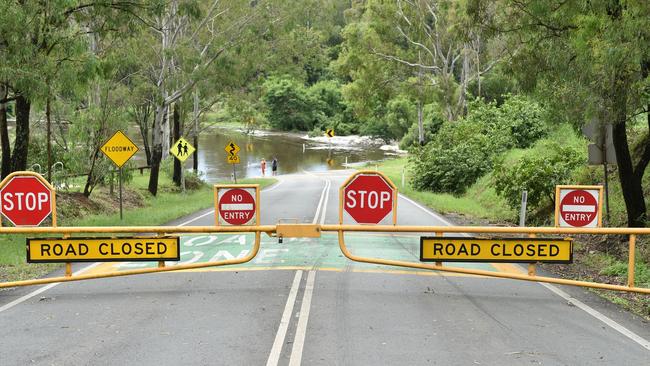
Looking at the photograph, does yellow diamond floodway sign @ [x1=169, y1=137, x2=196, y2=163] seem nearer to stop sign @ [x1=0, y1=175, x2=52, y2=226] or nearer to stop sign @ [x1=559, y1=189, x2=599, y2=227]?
stop sign @ [x1=0, y1=175, x2=52, y2=226]

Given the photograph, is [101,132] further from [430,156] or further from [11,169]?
[430,156]

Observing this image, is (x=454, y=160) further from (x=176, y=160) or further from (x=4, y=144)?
(x=4, y=144)

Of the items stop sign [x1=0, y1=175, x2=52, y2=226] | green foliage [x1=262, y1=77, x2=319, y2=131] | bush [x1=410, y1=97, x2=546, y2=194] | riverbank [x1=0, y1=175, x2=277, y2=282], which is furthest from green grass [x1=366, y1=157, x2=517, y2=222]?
green foliage [x1=262, y1=77, x2=319, y2=131]

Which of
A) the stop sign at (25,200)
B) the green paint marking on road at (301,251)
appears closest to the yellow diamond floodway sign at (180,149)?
the green paint marking on road at (301,251)

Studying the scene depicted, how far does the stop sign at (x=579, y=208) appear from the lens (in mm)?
8320

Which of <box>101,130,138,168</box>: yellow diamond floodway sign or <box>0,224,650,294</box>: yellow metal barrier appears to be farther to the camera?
<box>101,130,138,168</box>: yellow diamond floodway sign

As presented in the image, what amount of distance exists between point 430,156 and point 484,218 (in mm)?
12409

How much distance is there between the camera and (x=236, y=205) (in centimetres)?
857

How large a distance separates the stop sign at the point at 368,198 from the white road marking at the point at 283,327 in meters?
1.33

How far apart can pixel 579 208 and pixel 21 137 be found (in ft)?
43.9

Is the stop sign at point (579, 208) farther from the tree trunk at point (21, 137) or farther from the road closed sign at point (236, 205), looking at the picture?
the tree trunk at point (21, 137)

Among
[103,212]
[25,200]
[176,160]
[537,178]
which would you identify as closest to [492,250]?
[25,200]

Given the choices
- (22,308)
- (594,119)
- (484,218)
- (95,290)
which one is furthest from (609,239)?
(22,308)

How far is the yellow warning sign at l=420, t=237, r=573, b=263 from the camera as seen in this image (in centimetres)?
827
